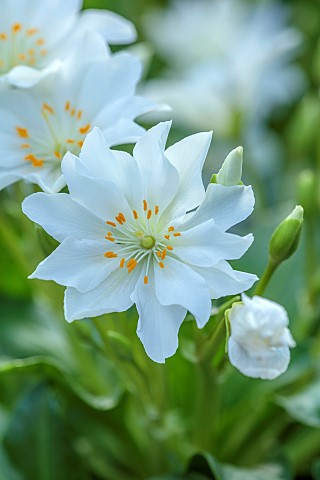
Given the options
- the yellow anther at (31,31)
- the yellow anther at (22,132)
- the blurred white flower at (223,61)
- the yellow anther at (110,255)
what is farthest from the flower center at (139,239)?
the blurred white flower at (223,61)

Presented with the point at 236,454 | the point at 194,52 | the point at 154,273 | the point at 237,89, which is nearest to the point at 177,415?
the point at 236,454

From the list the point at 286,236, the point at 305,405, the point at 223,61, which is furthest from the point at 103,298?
the point at 223,61

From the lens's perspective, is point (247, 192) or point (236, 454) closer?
point (247, 192)

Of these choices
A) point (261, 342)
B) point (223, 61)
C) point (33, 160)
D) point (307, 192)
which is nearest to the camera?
point (261, 342)

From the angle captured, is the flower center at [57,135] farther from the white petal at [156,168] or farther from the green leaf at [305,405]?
the green leaf at [305,405]

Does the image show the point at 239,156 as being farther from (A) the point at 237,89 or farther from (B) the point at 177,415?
(A) the point at 237,89

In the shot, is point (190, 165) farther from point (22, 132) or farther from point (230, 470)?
point (230, 470)
